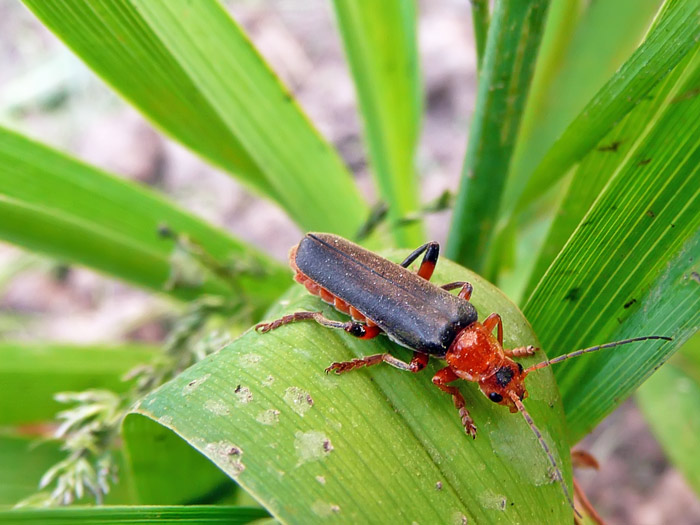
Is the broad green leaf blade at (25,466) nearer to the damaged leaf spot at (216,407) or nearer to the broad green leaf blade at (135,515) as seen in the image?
the broad green leaf blade at (135,515)

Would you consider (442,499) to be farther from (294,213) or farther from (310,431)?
(294,213)

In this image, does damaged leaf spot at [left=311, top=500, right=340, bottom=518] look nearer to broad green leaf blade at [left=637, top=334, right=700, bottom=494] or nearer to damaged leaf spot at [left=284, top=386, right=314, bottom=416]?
damaged leaf spot at [left=284, top=386, right=314, bottom=416]

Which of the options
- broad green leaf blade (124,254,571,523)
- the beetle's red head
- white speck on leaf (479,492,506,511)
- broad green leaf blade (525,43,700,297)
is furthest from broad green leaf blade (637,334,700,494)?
white speck on leaf (479,492,506,511)

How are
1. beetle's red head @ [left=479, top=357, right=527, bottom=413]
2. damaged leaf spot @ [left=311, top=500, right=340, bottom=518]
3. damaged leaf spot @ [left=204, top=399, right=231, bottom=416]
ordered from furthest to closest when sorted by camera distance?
beetle's red head @ [left=479, top=357, right=527, bottom=413] → damaged leaf spot @ [left=204, top=399, right=231, bottom=416] → damaged leaf spot @ [left=311, top=500, right=340, bottom=518]

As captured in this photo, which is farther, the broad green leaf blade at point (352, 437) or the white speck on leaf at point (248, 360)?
the white speck on leaf at point (248, 360)

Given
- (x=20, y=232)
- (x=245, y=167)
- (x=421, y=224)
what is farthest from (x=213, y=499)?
(x=421, y=224)

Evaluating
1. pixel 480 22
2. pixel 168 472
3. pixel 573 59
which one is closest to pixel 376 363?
pixel 168 472

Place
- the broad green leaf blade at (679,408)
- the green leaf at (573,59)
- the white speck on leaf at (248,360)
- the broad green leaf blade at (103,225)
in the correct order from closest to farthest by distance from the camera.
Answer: the white speck on leaf at (248,360) → the broad green leaf blade at (103,225) → the broad green leaf blade at (679,408) → the green leaf at (573,59)

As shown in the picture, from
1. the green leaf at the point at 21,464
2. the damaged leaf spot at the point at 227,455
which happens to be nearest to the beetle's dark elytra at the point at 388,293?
the damaged leaf spot at the point at 227,455
